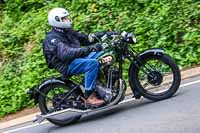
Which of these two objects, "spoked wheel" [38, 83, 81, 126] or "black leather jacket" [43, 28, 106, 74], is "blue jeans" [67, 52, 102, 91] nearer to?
"black leather jacket" [43, 28, 106, 74]

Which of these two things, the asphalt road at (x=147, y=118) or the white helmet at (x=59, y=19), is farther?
the white helmet at (x=59, y=19)

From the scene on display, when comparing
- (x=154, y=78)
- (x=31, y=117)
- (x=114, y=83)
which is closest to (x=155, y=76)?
(x=154, y=78)

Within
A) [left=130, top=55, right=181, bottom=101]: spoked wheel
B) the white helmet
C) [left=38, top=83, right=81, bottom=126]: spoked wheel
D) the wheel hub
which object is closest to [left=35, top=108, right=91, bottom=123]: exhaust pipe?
[left=38, top=83, right=81, bottom=126]: spoked wheel

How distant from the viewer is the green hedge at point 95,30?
10875 millimetres

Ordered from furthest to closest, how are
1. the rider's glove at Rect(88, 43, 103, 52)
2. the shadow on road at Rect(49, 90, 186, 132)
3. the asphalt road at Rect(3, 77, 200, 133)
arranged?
1. the shadow on road at Rect(49, 90, 186, 132)
2. the rider's glove at Rect(88, 43, 103, 52)
3. the asphalt road at Rect(3, 77, 200, 133)

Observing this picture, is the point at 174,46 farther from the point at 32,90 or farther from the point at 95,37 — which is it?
the point at 32,90

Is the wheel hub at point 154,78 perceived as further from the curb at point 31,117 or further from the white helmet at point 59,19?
the white helmet at point 59,19

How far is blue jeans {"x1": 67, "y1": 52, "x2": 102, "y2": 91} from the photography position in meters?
8.28

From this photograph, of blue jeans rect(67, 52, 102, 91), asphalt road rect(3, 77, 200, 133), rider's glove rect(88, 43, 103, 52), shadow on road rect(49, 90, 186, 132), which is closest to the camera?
asphalt road rect(3, 77, 200, 133)

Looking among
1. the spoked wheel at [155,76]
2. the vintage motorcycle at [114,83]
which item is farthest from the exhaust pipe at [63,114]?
the spoked wheel at [155,76]

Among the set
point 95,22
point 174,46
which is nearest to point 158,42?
point 174,46

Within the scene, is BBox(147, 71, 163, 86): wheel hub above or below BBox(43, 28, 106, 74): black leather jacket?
below

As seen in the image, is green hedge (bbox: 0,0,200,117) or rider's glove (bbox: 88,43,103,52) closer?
rider's glove (bbox: 88,43,103,52)

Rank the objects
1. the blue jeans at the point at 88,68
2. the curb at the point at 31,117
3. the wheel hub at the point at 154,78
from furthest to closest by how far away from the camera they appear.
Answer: the curb at the point at 31,117 → the wheel hub at the point at 154,78 → the blue jeans at the point at 88,68
